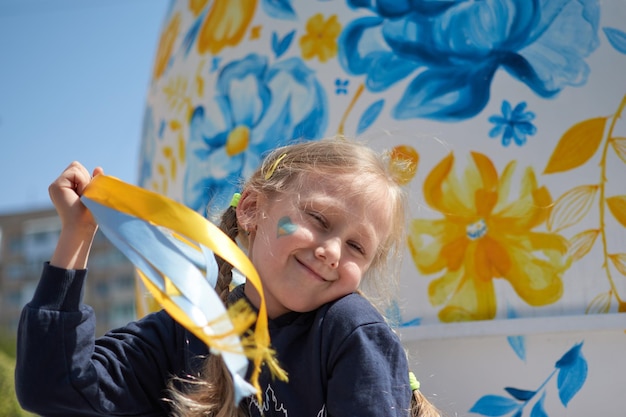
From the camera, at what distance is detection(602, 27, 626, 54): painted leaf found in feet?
7.04

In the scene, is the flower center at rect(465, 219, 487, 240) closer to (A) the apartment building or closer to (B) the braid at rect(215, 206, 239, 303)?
(B) the braid at rect(215, 206, 239, 303)

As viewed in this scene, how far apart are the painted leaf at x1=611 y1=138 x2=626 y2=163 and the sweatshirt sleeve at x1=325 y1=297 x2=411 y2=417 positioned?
2.70ft

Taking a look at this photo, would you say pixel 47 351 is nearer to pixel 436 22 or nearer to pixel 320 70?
pixel 320 70

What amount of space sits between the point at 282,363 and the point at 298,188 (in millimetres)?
352

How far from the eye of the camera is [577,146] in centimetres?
210

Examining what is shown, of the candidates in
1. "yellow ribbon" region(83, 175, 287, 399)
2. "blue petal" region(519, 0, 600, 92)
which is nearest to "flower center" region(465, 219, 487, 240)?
"blue petal" region(519, 0, 600, 92)

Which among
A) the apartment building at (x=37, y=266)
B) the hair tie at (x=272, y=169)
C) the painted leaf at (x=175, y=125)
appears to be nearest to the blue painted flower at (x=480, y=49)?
the hair tie at (x=272, y=169)

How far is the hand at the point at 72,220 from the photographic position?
5.32 feet

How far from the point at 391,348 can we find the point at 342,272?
183 millimetres

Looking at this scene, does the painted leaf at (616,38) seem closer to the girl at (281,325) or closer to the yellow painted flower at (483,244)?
the yellow painted flower at (483,244)

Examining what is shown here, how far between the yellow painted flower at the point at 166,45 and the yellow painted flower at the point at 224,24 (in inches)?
8.7

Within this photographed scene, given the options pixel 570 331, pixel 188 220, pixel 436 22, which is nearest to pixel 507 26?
pixel 436 22

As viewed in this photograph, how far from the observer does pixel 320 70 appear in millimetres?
2320

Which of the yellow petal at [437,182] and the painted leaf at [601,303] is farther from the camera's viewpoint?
the yellow petal at [437,182]
